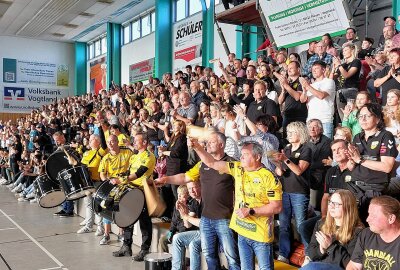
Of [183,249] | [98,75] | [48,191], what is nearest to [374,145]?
[183,249]

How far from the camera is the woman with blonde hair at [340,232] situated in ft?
11.3

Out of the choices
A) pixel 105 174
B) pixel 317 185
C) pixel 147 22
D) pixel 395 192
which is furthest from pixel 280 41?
pixel 147 22

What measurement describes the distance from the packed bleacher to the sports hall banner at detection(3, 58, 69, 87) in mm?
20801

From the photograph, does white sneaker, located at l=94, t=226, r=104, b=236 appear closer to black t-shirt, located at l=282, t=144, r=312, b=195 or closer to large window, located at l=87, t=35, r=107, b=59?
black t-shirt, located at l=282, t=144, r=312, b=195

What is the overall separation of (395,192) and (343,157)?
21.6 inches

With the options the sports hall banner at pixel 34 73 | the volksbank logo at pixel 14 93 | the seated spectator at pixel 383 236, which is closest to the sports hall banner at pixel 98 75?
the sports hall banner at pixel 34 73

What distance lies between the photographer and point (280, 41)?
11.5 m

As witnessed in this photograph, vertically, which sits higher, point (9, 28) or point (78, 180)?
point (9, 28)

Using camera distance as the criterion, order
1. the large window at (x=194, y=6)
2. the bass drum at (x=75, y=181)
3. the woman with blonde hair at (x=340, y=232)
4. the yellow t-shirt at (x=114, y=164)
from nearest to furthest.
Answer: the woman with blonde hair at (x=340, y=232) → the bass drum at (x=75, y=181) → the yellow t-shirt at (x=114, y=164) → the large window at (x=194, y=6)

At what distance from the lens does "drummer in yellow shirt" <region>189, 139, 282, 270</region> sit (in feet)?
12.6

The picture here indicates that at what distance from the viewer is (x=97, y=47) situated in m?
28.3

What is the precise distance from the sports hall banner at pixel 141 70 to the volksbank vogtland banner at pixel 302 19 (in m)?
10.7

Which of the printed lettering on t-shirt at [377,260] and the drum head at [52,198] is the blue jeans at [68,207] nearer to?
the drum head at [52,198]

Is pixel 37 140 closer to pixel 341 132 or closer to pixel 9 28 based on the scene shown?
pixel 341 132
